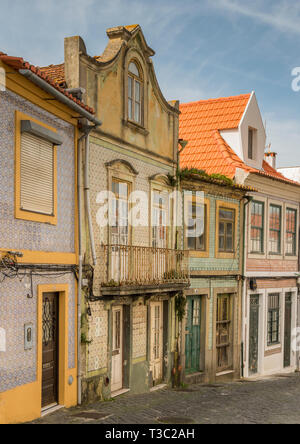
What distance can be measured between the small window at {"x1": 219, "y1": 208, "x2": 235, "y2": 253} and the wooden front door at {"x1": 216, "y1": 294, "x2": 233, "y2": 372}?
1.53 metres

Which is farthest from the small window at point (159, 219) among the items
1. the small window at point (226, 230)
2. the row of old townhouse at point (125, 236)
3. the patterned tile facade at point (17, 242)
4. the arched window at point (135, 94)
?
the patterned tile facade at point (17, 242)

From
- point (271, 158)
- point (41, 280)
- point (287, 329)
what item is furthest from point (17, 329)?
point (271, 158)

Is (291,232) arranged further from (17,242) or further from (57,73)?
(17,242)

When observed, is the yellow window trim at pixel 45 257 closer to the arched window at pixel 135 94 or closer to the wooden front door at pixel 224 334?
the arched window at pixel 135 94

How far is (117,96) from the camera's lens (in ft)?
45.4

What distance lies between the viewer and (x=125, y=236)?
14258mm

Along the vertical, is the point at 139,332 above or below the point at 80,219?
below

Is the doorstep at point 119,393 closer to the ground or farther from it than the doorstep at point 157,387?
farther from it

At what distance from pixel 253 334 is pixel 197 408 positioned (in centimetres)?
814

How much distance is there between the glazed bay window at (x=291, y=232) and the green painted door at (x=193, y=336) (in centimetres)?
665

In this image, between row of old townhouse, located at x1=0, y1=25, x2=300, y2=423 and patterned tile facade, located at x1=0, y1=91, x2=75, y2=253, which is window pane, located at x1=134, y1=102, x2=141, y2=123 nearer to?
row of old townhouse, located at x1=0, y1=25, x2=300, y2=423

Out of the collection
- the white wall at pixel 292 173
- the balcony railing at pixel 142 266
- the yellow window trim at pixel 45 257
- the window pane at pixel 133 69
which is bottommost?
the balcony railing at pixel 142 266

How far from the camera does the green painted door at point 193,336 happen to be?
57.3 ft
